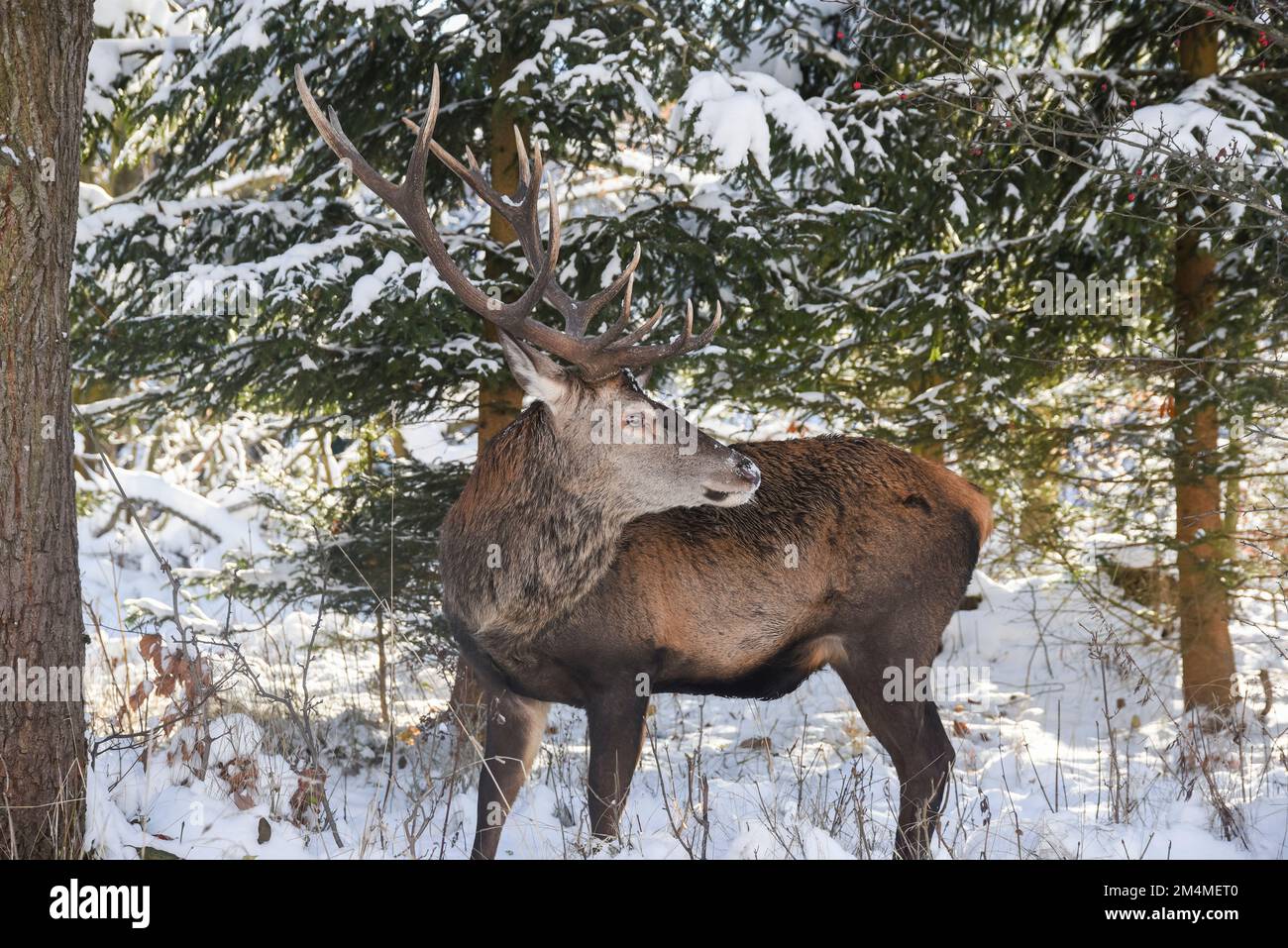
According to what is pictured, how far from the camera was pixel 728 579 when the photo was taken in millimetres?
4723

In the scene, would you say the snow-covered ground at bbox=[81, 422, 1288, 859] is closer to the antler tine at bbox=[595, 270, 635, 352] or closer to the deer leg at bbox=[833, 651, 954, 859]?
the deer leg at bbox=[833, 651, 954, 859]

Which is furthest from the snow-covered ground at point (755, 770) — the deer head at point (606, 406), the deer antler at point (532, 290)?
the deer antler at point (532, 290)

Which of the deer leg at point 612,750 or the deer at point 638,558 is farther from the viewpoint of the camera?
the deer at point 638,558

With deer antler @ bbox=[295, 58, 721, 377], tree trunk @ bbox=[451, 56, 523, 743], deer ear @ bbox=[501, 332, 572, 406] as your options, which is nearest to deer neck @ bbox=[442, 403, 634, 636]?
deer ear @ bbox=[501, 332, 572, 406]

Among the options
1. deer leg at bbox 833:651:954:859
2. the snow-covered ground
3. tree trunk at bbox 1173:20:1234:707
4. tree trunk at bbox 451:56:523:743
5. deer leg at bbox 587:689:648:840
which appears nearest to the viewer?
the snow-covered ground

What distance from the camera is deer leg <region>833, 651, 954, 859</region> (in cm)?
464

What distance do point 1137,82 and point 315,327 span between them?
203 inches

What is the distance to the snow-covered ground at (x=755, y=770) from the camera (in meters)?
3.81

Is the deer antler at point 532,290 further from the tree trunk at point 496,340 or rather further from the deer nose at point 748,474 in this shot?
the tree trunk at point 496,340

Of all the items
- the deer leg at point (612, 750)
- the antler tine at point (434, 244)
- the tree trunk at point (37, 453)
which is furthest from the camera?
the antler tine at point (434, 244)

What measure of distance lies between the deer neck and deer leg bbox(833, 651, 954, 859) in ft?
3.94

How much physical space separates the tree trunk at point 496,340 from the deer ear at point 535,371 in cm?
166
